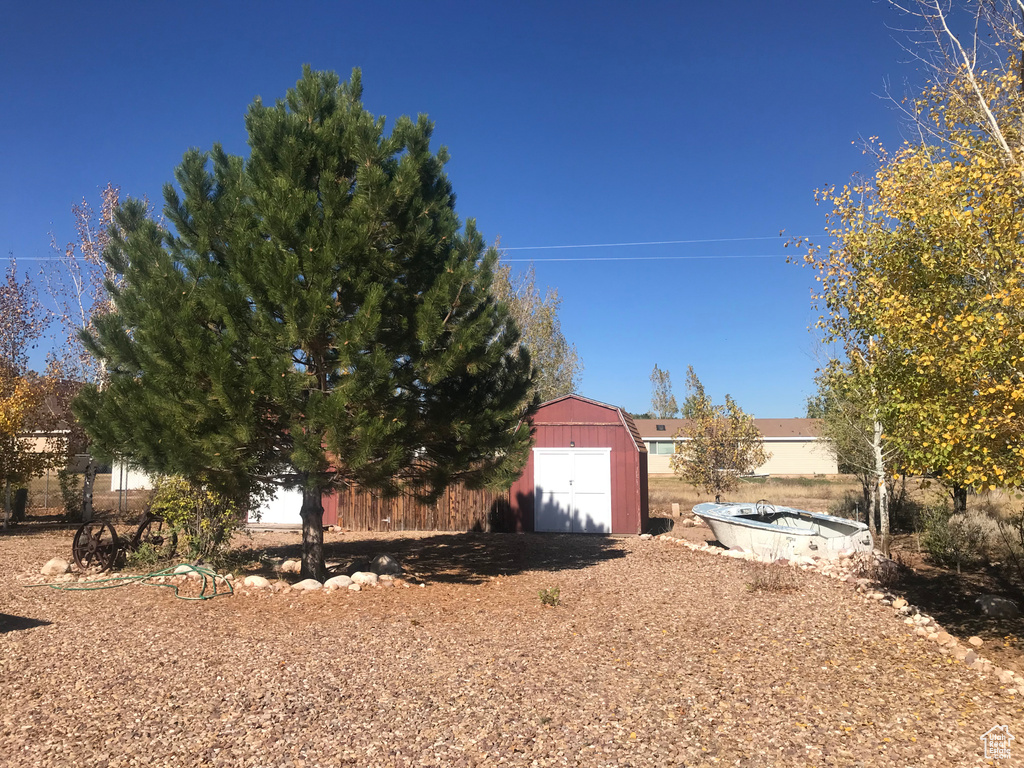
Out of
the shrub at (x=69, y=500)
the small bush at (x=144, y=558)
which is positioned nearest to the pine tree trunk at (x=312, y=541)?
the small bush at (x=144, y=558)

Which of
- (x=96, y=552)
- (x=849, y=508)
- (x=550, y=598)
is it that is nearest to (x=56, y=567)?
(x=96, y=552)

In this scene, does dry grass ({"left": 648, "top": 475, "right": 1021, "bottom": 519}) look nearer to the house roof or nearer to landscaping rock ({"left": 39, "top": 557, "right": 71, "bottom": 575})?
the house roof

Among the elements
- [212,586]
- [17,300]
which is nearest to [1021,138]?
[212,586]

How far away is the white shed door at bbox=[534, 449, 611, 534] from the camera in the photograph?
50.2 feet

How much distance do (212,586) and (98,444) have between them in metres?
2.19

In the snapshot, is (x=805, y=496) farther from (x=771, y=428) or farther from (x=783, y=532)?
(x=771, y=428)

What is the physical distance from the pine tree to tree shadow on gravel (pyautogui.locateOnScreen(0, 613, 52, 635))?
1.81 m

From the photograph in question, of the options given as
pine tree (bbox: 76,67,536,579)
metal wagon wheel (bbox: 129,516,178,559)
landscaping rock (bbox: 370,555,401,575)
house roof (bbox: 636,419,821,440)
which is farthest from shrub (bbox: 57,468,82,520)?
house roof (bbox: 636,419,821,440)

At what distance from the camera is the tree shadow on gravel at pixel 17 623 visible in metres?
6.36

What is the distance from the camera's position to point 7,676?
5.10 metres

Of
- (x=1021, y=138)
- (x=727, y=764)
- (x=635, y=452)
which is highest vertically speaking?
(x=1021, y=138)

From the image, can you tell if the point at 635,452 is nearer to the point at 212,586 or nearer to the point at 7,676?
the point at 212,586

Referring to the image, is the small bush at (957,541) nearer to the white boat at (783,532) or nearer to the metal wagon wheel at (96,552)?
the white boat at (783,532)

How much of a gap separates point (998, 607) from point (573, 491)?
827 cm
